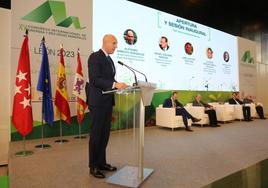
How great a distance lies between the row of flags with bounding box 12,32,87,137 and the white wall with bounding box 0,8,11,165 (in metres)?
0.56

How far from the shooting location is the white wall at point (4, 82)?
4348 mm

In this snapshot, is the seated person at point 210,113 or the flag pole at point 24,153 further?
the seated person at point 210,113

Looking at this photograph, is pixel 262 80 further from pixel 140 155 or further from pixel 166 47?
pixel 140 155

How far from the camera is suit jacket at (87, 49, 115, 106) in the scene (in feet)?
8.73

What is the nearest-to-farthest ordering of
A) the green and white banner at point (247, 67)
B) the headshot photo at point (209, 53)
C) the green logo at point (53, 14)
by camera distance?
the green logo at point (53, 14), the headshot photo at point (209, 53), the green and white banner at point (247, 67)

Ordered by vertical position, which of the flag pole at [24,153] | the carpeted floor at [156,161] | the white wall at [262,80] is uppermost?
the white wall at [262,80]

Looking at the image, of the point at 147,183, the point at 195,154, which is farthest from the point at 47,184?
the point at 195,154

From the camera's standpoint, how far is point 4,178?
342 cm

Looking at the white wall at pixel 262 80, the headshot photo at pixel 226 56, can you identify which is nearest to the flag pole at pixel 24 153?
the headshot photo at pixel 226 56

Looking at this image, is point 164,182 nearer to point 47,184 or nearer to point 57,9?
point 47,184

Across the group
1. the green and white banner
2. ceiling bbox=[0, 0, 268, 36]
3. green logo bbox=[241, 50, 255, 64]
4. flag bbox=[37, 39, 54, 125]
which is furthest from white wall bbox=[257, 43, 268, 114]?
flag bbox=[37, 39, 54, 125]

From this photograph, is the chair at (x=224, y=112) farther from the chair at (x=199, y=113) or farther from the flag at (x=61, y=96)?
the flag at (x=61, y=96)

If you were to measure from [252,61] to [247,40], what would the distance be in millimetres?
1115

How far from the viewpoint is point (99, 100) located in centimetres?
270
